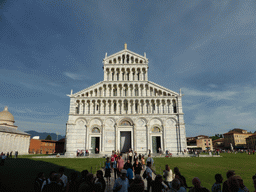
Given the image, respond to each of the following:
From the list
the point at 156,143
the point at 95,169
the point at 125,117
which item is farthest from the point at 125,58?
the point at 95,169

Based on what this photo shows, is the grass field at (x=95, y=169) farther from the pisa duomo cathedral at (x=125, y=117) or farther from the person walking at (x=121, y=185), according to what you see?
the pisa duomo cathedral at (x=125, y=117)

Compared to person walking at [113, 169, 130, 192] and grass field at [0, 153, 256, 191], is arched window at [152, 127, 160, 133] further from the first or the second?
person walking at [113, 169, 130, 192]

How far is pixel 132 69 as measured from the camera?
3878 centimetres

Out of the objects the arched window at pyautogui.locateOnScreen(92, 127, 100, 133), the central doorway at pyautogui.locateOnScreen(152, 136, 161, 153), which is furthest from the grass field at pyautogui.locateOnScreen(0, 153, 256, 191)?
the central doorway at pyautogui.locateOnScreen(152, 136, 161, 153)

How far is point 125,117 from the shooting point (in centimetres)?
3525

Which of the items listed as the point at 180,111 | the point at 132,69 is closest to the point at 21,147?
the point at 132,69

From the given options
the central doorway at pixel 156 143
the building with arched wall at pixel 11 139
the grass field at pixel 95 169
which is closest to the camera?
the grass field at pixel 95 169

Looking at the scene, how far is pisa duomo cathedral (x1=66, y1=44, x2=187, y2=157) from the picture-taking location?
112 feet

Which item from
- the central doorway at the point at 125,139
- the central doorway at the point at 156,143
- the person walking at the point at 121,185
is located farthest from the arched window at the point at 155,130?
the person walking at the point at 121,185

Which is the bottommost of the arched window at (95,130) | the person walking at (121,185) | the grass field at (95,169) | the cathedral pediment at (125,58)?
the grass field at (95,169)

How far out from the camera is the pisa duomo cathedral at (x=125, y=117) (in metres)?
34.1

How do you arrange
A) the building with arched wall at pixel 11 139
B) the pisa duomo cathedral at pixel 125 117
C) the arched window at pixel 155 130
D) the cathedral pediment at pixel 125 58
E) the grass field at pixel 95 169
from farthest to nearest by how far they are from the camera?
the building with arched wall at pixel 11 139 → the cathedral pediment at pixel 125 58 → the arched window at pixel 155 130 → the pisa duomo cathedral at pixel 125 117 → the grass field at pixel 95 169

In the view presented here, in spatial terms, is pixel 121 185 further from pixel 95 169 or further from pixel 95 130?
pixel 95 130

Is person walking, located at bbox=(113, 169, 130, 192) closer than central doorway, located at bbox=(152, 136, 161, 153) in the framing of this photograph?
Yes
